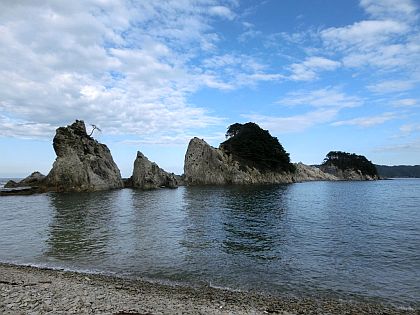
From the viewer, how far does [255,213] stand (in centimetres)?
4378

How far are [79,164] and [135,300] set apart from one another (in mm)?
72994

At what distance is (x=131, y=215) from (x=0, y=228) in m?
13.5

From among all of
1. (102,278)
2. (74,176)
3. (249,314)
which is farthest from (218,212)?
(74,176)

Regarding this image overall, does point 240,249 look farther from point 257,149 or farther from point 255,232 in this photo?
point 257,149

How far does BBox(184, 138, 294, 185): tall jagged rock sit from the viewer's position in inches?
4658

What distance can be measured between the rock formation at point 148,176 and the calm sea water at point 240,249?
5530 cm

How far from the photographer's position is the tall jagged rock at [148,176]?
97500 millimetres

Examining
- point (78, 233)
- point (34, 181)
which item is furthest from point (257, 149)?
point (78, 233)

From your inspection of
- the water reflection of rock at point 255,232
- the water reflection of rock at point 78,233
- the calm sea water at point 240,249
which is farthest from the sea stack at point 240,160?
the calm sea water at point 240,249

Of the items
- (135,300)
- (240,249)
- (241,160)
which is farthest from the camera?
(241,160)

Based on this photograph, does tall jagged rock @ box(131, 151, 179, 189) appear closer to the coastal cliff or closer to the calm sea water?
the coastal cliff

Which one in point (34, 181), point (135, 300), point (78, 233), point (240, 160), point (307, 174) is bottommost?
point (135, 300)

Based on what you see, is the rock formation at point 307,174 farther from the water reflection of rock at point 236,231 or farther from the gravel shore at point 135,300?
the gravel shore at point 135,300

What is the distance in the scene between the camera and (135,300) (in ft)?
44.5
